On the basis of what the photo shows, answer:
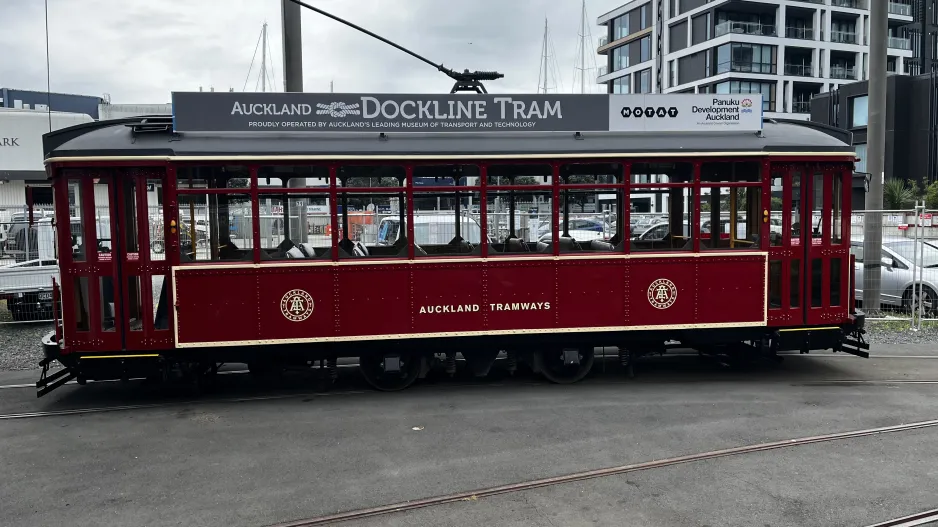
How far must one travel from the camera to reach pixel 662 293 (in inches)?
336

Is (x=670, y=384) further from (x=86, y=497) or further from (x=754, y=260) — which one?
(x=86, y=497)

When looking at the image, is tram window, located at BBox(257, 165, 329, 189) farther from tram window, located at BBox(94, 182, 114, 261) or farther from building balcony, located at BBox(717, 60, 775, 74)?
building balcony, located at BBox(717, 60, 775, 74)

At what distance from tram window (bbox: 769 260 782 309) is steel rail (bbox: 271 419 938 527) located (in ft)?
6.84

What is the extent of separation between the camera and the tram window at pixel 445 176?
825 centimetres

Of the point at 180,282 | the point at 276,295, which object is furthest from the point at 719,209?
the point at 180,282

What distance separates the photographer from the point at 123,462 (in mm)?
6203

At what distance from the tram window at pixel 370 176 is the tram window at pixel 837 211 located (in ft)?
16.8

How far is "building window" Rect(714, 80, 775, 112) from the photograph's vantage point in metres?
50.2

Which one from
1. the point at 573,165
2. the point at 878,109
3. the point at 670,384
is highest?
the point at 878,109

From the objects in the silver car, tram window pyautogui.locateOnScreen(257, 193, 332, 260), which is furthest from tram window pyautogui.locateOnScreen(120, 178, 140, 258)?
the silver car

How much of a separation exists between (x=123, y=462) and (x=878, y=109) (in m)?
13.3

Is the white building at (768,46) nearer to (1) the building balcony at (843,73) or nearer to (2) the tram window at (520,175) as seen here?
(1) the building balcony at (843,73)

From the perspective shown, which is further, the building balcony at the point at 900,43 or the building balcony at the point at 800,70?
the building balcony at the point at 900,43

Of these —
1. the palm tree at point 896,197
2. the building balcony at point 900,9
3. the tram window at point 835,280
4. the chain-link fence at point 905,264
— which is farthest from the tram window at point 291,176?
the building balcony at point 900,9
